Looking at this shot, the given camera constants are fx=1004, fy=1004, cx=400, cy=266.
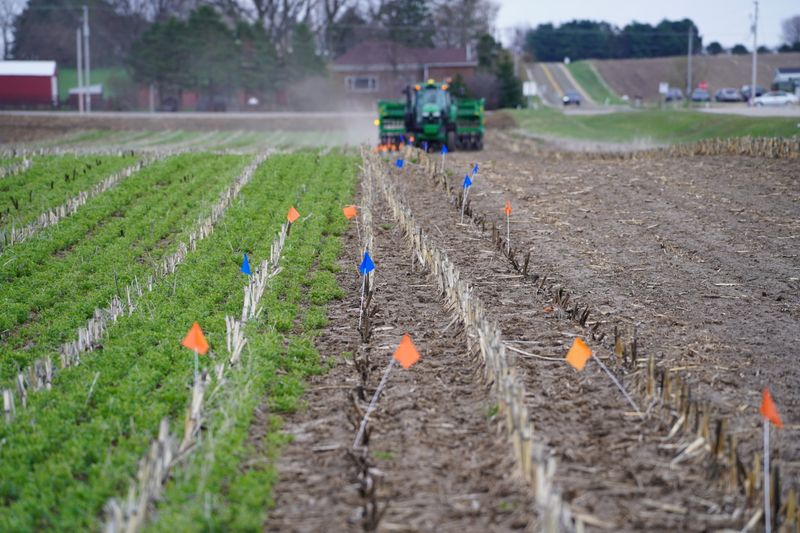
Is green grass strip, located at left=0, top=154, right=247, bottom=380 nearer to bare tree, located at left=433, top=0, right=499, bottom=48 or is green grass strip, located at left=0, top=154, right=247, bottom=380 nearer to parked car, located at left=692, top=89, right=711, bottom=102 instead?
parked car, located at left=692, top=89, right=711, bottom=102

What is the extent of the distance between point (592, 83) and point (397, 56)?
2352 cm

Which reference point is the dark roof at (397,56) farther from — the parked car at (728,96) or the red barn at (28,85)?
the red barn at (28,85)

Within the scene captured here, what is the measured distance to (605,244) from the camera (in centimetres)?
1567

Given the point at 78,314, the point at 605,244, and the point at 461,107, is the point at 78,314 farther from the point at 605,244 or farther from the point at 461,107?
the point at 461,107

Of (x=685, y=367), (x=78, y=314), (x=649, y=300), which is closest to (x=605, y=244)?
(x=649, y=300)

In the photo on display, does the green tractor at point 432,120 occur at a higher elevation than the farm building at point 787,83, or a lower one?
lower

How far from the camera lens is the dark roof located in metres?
87.9

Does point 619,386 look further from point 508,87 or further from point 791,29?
point 791,29

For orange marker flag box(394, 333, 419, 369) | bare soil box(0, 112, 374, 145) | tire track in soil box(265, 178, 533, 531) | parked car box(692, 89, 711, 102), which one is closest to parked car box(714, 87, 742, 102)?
parked car box(692, 89, 711, 102)

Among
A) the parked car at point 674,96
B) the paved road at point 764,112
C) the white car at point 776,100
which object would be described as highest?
the parked car at point 674,96

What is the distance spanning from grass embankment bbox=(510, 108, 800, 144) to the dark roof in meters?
25.9

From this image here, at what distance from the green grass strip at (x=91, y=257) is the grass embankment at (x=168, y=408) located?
Answer: 798 mm

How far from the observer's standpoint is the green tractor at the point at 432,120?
3584 cm

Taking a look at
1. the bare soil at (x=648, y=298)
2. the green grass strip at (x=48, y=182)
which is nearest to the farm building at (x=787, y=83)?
the bare soil at (x=648, y=298)
